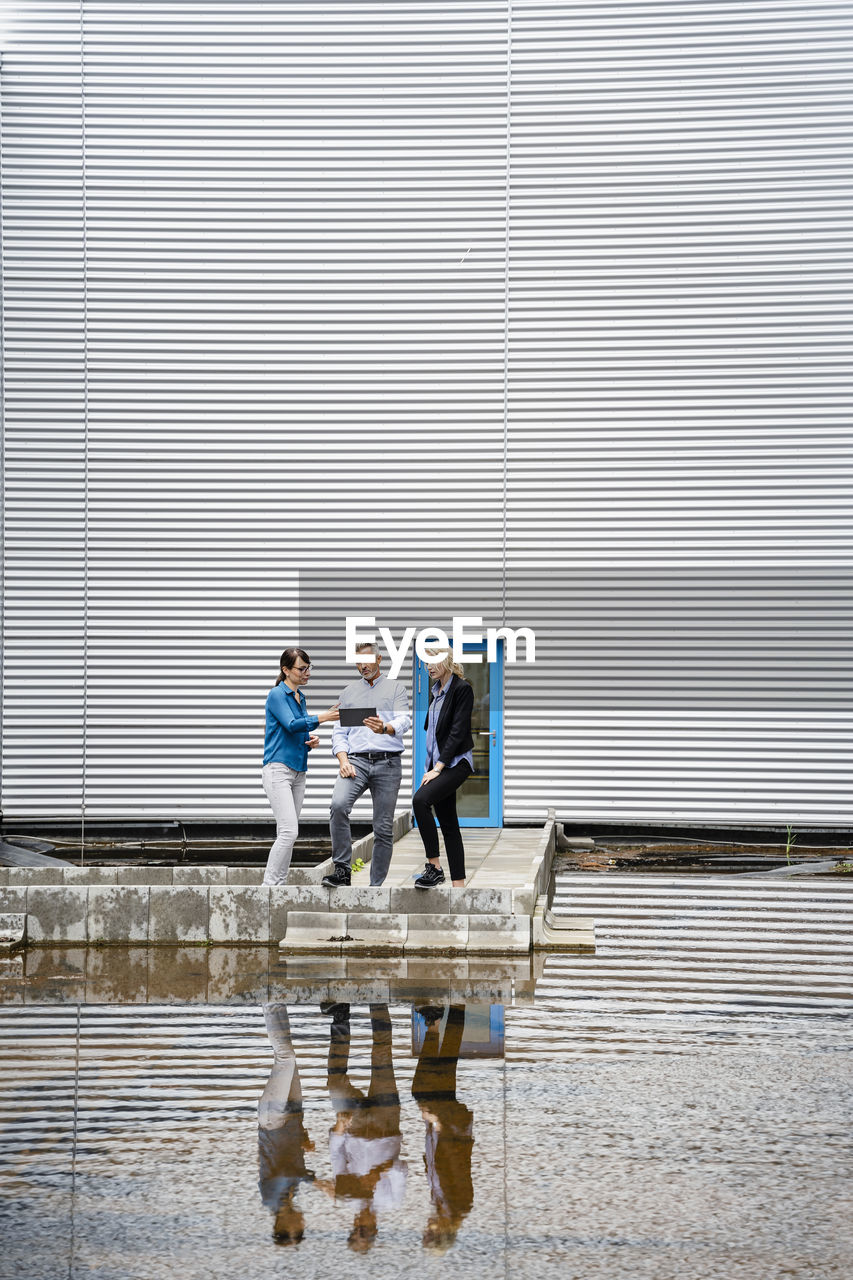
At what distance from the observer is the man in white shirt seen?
9883mm

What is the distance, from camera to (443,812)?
9.95 m

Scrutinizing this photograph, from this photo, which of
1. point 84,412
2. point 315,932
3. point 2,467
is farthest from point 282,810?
point 2,467

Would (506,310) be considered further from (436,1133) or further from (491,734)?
(436,1133)

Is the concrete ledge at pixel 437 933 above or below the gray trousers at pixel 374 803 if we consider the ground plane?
below

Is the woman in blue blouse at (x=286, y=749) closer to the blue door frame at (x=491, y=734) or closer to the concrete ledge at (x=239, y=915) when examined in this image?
the concrete ledge at (x=239, y=915)

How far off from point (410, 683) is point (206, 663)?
8.74 feet

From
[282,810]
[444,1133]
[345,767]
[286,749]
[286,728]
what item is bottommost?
[444,1133]

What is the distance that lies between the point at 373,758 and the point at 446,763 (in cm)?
54

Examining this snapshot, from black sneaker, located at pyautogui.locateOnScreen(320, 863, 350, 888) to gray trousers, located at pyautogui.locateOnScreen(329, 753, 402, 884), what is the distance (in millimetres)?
40

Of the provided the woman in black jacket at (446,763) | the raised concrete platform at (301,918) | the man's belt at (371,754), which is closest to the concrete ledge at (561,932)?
the raised concrete platform at (301,918)

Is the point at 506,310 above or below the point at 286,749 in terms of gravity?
above

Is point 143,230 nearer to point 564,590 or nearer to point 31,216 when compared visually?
point 31,216

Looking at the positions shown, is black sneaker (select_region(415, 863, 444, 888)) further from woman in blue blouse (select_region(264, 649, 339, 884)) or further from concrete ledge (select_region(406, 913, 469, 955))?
woman in blue blouse (select_region(264, 649, 339, 884))

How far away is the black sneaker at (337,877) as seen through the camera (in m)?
9.72
